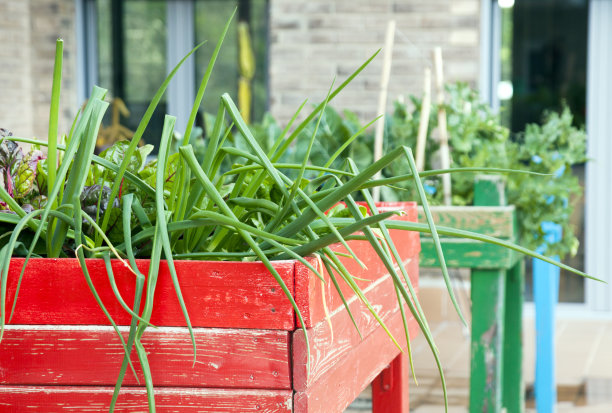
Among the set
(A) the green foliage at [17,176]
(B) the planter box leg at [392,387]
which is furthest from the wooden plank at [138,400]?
(B) the planter box leg at [392,387]

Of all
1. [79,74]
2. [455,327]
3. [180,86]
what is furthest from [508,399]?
[79,74]

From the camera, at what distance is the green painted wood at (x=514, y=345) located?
2.96 m

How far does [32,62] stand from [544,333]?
4.17m

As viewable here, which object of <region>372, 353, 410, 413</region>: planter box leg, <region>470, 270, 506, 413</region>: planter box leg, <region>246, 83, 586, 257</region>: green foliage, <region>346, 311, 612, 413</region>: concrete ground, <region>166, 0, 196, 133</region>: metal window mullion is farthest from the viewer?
<region>166, 0, 196, 133</region>: metal window mullion

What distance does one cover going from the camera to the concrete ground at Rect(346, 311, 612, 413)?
3.54 metres

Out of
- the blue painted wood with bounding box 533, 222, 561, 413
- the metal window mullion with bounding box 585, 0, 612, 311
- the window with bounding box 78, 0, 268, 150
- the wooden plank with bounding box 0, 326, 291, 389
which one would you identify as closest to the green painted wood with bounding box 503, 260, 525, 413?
the blue painted wood with bounding box 533, 222, 561, 413

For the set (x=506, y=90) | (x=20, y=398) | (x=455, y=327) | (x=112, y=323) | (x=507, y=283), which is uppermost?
(x=506, y=90)

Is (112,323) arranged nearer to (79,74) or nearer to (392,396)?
(392,396)

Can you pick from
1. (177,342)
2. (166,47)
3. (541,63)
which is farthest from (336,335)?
(166,47)

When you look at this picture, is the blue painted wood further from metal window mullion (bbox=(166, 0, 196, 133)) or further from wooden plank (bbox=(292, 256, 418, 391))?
metal window mullion (bbox=(166, 0, 196, 133))

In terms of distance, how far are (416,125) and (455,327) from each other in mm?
2321

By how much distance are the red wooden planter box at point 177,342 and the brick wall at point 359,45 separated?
4092mm

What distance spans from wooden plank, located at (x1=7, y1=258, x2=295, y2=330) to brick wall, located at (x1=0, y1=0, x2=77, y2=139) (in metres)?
4.97

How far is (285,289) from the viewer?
2.92ft
